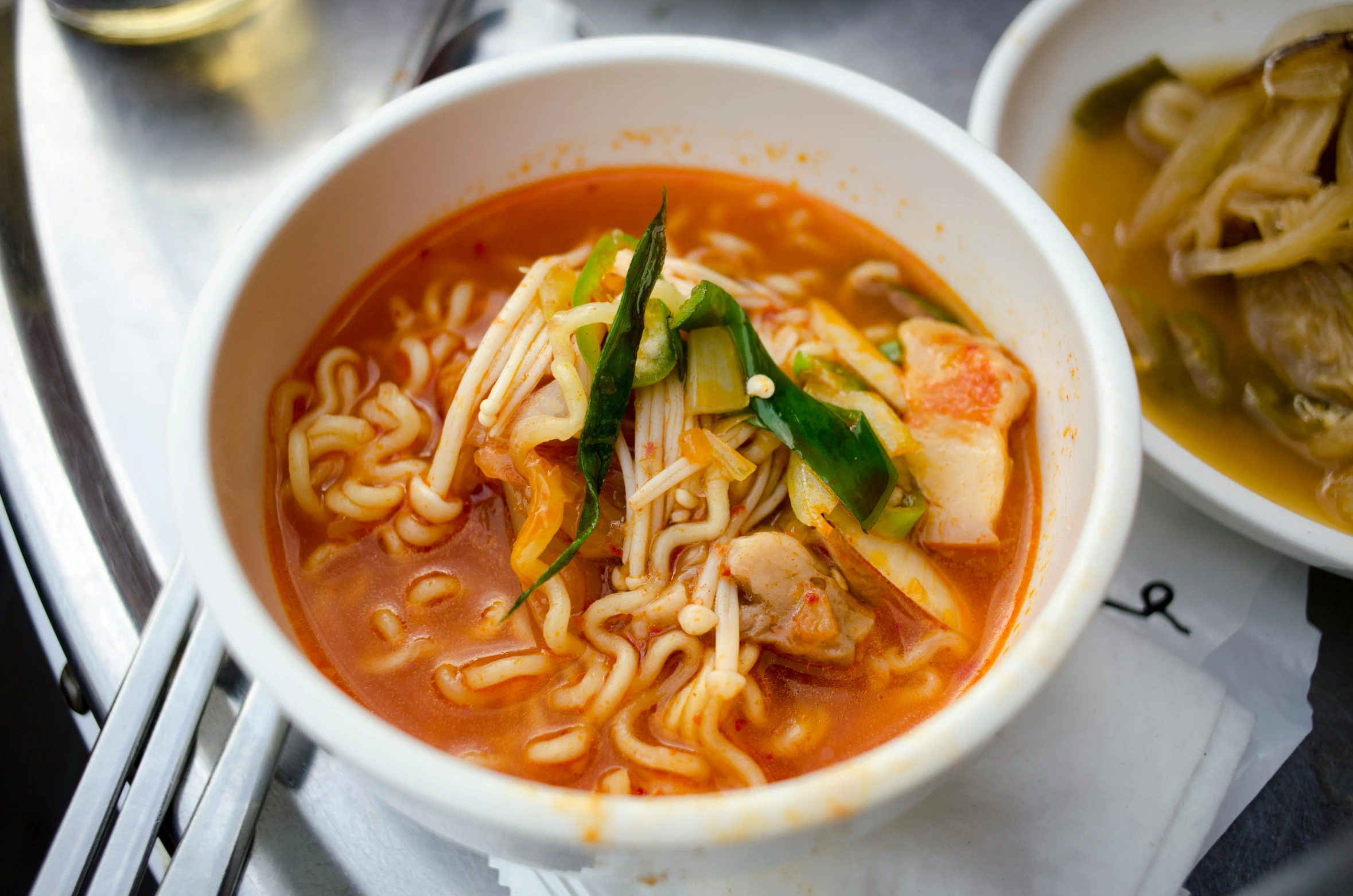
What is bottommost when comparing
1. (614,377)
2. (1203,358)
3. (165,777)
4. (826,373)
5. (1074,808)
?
(1074,808)

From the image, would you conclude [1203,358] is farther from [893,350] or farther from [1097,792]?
[1097,792]

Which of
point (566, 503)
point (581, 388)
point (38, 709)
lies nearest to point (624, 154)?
point (581, 388)

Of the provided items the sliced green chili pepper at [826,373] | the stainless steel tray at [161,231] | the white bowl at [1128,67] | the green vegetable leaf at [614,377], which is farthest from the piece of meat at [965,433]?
the stainless steel tray at [161,231]

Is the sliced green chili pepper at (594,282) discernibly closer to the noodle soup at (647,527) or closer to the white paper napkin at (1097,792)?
the noodle soup at (647,527)

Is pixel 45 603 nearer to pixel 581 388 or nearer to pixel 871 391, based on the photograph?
pixel 581 388

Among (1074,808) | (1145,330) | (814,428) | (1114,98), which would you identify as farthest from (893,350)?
(1114,98)

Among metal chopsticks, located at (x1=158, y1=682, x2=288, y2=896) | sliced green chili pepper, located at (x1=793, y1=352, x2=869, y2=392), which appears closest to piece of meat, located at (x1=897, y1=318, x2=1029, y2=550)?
sliced green chili pepper, located at (x1=793, y1=352, x2=869, y2=392)
